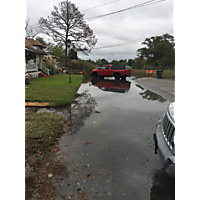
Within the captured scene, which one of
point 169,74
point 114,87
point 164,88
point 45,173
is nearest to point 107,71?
point 114,87

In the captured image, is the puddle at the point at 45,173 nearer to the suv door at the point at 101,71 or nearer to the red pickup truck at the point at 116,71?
the red pickup truck at the point at 116,71

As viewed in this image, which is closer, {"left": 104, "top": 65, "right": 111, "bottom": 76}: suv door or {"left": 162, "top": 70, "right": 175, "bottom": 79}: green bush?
{"left": 104, "top": 65, "right": 111, "bottom": 76}: suv door

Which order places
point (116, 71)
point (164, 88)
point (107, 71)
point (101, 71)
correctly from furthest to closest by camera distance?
point (101, 71) < point (107, 71) < point (116, 71) < point (164, 88)

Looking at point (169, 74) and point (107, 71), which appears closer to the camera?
point (107, 71)

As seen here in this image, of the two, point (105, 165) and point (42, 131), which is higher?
Result: point (42, 131)

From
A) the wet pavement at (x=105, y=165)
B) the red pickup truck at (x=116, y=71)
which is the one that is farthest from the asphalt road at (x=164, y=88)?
the wet pavement at (x=105, y=165)

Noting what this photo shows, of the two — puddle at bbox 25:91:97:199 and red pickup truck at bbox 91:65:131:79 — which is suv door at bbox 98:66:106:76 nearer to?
red pickup truck at bbox 91:65:131:79

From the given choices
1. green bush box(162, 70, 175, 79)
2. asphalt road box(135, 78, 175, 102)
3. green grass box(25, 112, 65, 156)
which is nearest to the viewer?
green grass box(25, 112, 65, 156)

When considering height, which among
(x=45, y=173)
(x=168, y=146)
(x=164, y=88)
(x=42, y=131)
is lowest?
(x=45, y=173)

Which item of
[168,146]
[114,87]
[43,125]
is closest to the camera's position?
[168,146]

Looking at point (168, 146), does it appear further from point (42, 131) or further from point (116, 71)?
point (116, 71)

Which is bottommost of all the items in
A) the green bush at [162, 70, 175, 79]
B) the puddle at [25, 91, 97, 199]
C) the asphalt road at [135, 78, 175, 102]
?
the puddle at [25, 91, 97, 199]

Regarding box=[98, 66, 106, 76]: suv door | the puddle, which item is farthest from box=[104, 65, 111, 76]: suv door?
the puddle
